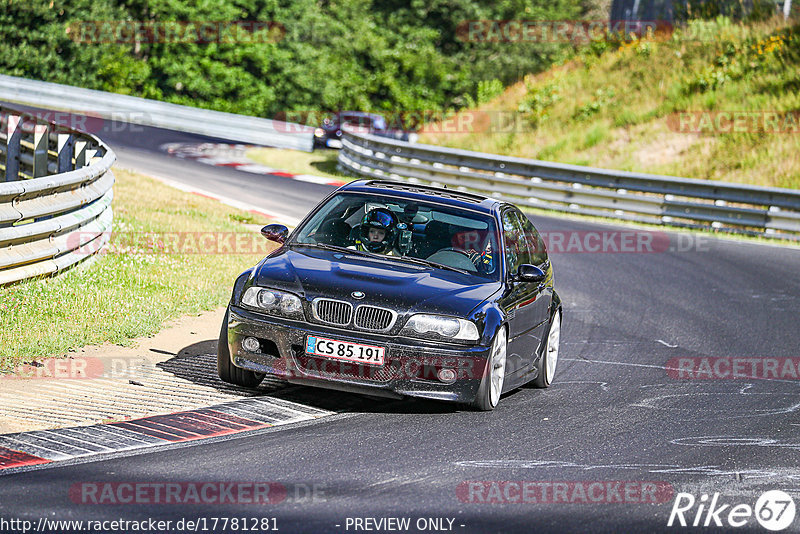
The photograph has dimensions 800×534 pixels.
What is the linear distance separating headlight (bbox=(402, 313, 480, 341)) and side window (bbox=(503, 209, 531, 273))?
46.5 inches

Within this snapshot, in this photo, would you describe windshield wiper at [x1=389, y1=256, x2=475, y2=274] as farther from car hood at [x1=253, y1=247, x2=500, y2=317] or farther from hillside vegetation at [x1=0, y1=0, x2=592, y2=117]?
hillside vegetation at [x1=0, y1=0, x2=592, y2=117]

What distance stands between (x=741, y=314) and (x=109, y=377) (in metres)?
8.36

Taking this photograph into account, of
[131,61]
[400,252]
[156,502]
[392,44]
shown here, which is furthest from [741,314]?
[392,44]

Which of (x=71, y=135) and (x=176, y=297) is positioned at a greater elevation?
(x=71, y=135)

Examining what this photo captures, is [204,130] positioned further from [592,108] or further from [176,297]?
[176,297]

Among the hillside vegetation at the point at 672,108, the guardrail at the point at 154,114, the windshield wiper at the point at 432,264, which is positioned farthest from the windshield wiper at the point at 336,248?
the guardrail at the point at 154,114

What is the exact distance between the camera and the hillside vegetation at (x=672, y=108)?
30125 millimetres

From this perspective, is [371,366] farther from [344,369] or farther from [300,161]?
[300,161]

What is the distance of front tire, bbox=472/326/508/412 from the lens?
7727mm

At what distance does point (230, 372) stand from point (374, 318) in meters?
1.27

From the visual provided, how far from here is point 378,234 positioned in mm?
8555

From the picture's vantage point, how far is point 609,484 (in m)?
6.21

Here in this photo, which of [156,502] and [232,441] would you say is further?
[232,441]

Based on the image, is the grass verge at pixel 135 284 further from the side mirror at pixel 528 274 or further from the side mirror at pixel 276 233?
the side mirror at pixel 528 274
